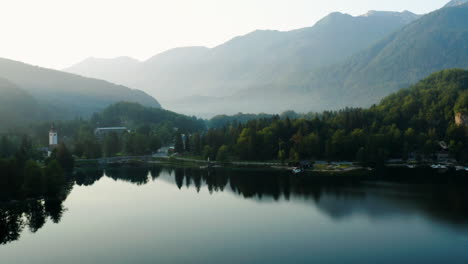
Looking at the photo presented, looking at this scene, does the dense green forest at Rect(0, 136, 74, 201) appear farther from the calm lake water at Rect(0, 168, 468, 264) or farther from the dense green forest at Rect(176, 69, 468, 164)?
the dense green forest at Rect(176, 69, 468, 164)

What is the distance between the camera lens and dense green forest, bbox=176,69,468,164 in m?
87.2

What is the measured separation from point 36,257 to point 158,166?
186 feet

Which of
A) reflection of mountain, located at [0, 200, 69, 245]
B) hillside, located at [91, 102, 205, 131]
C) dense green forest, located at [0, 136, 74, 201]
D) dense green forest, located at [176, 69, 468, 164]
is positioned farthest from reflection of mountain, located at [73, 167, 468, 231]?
hillside, located at [91, 102, 205, 131]

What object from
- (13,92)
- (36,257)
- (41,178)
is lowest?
(36,257)

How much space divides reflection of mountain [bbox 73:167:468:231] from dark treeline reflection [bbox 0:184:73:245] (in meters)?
21.5

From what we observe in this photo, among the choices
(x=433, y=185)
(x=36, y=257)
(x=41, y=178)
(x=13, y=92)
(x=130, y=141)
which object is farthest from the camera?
(x=13, y=92)

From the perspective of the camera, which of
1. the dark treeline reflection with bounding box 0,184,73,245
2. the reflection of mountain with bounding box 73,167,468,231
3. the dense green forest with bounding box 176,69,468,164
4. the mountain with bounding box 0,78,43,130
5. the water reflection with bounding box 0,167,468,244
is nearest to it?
the dark treeline reflection with bounding box 0,184,73,245

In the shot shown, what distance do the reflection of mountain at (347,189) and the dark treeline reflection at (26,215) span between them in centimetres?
2147

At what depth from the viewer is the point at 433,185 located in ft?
202

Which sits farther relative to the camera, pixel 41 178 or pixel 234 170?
pixel 234 170

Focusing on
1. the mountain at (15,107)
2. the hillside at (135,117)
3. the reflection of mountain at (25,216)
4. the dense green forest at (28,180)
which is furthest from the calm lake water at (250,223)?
the mountain at (15,107)

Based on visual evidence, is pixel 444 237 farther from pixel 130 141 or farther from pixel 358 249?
pixel 130 141

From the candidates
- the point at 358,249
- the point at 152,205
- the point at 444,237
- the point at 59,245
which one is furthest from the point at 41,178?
the point at 444,237

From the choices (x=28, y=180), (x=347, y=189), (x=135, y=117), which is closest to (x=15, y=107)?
(x=135, y=117)
